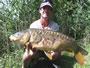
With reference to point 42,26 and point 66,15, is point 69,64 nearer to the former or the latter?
point 42,26

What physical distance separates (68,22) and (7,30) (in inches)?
72.3

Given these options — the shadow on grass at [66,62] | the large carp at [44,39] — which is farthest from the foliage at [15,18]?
the large carp at [44,39]

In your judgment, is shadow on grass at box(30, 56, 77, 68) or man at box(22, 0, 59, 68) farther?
shadow on grass at box(30, 56, 77, 68)

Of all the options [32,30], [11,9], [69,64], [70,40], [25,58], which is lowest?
[69,64]

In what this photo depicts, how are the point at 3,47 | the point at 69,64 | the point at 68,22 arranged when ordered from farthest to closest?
the point at 68,22 → the point at 3,47 → the point at 69,64

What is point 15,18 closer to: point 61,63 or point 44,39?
point 61,63

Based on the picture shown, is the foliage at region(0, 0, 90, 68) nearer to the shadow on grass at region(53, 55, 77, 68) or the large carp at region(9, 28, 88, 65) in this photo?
the shadow on grass at region(53, 55, 77, 68)

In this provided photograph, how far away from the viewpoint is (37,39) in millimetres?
2377

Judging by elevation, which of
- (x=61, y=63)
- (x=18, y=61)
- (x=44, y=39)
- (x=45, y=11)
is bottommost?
(x=61, y=63)

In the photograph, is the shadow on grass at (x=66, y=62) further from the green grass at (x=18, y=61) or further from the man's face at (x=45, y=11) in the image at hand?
the man's face at (x=45, y=11)

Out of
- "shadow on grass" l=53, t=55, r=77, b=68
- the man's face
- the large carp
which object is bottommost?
"shadow on grass" l=53, t=55, r=77, b=68

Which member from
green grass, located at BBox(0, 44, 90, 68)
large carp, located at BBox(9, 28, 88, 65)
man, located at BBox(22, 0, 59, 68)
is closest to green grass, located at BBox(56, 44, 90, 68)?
green grass, located at BBox(0, 44, 90, 68)

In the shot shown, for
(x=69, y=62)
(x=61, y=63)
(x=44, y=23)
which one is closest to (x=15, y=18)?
(x=44, y=23)

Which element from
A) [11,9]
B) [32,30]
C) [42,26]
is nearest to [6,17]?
[11,9]
